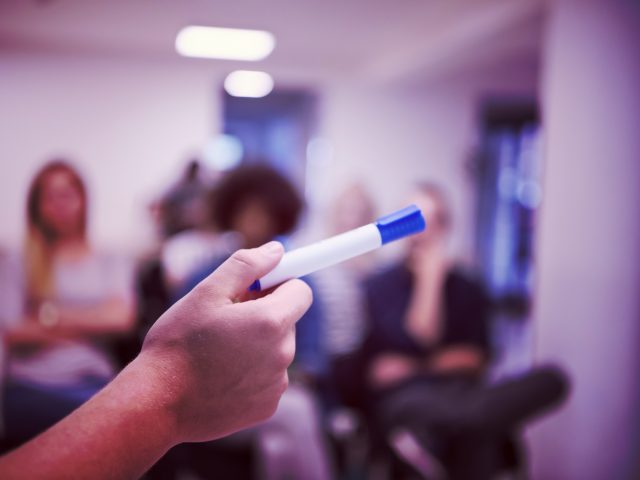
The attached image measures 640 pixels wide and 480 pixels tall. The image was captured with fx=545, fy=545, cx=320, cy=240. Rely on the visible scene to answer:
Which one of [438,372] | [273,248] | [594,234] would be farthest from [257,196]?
[594,234]

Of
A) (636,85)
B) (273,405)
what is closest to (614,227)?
(636,85)

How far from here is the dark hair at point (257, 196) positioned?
1.13 m

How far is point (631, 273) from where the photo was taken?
146cm

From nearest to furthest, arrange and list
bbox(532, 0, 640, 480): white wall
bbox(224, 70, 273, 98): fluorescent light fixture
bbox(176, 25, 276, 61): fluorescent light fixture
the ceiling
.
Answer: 1. bbox(532, 0, 640, 480): white wall
2. the ceiling
3. bbox(176, 25, 276, 61): fluorescent light fixture
4. bbox(224, 70, 273, 98): fluorescent light fixture

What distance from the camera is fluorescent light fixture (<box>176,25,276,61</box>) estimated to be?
3092 millimetres

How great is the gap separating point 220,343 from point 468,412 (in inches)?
39.4

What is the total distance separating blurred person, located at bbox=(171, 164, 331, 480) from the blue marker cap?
70 centimetres

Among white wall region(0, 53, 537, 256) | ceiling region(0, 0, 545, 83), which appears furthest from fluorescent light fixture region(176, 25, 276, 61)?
white wall region(0, 53, 537, 256)

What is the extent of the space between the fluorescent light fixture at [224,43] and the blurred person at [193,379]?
2.96 meters

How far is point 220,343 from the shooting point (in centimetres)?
30

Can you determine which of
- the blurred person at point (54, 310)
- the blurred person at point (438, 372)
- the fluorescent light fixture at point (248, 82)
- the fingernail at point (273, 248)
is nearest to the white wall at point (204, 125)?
the fluorescent light fixture at point (248, 82)

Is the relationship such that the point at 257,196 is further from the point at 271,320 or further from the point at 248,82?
→ the point at 248,82

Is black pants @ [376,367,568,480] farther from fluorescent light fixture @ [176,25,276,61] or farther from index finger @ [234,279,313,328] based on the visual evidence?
fluorescent light fixture @ [176,25,276,61]

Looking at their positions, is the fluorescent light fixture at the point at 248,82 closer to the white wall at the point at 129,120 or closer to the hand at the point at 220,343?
the white wall at the point at 129,120
